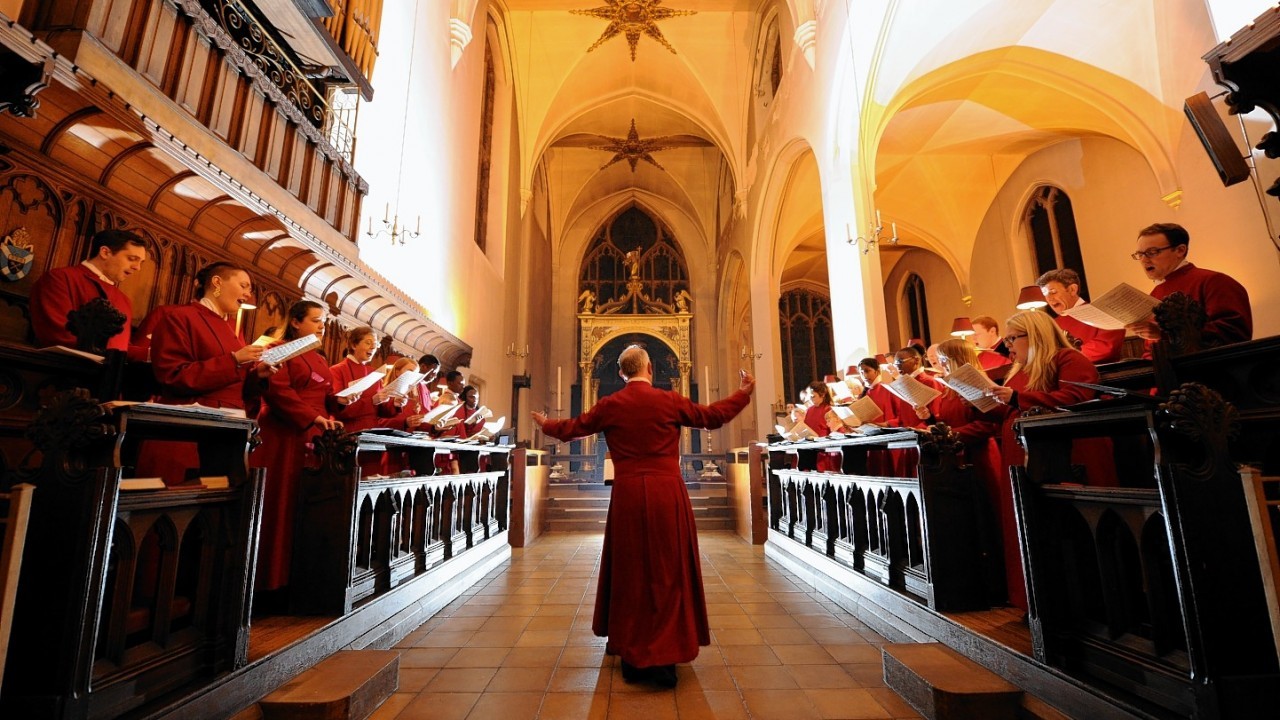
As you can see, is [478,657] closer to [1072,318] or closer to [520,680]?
[520,680]

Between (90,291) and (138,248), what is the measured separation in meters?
0.26

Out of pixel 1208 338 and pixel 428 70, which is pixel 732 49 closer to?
pixel 428 70

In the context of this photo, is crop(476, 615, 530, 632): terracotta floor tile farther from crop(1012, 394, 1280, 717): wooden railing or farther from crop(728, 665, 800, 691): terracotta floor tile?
crop(1012, 394, 1280, 717): wooden railing

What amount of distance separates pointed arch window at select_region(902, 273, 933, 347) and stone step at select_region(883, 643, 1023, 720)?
45.1 feet

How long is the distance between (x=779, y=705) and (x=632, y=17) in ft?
46.0

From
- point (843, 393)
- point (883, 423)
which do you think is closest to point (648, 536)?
point (883, 423)

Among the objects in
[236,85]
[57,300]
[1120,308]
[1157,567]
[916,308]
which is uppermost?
[916,308]

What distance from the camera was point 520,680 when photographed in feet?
8.10

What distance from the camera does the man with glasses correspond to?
225 cm

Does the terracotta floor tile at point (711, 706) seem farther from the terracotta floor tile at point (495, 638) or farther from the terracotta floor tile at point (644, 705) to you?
the terracotta floor tile at point (495, 638)

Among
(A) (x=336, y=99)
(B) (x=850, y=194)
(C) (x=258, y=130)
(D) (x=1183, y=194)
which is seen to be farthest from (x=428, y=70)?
(D) (x=1183, y=194)

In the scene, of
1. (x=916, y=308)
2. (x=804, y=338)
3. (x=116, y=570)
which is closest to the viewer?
(x=116, y=570)

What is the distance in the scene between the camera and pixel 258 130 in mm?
4281

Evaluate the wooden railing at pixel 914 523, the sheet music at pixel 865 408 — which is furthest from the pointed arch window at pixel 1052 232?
the sheet music at pixel 865 408
